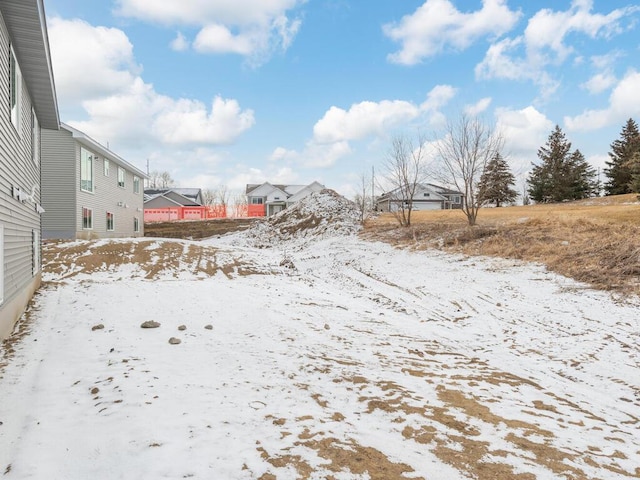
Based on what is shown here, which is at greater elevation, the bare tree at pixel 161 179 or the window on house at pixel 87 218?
the bare tree at pixel 161 179

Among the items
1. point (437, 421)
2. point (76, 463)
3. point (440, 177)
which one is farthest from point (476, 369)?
point (440, 177)

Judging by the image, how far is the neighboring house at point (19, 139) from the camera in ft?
20.5

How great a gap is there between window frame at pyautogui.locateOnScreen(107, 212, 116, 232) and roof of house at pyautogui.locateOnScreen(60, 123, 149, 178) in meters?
3.48

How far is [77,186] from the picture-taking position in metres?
19.6

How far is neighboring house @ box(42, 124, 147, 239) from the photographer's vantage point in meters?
19.1

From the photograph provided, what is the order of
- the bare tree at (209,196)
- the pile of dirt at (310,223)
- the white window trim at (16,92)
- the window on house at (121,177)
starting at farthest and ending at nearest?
the bare tree at (209,196)
the window on house at (121,177)
the pile of dirt at (310,223)
the white window trim at (16,92)

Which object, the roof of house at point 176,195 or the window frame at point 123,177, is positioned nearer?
the window frame at point 123,177

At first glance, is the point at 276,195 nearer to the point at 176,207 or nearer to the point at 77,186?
the point at 176,207

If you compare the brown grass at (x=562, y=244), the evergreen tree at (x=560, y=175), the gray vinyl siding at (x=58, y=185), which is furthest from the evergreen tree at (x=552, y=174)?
the gray vinyl siding at (x=58, y=185)

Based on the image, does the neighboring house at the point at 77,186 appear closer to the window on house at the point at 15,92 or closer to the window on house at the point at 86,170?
the window on house at the point at 86,170

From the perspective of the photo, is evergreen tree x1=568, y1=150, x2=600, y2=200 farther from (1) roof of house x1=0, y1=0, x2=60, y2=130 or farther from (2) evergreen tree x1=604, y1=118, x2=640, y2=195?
(1) roof of house x1=0, y1=0, x2=60, y2=130

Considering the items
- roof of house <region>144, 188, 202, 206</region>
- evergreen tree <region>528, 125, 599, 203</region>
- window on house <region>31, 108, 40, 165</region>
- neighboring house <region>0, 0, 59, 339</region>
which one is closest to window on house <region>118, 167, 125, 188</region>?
window on house <region>31, 108, 40, 165</region>

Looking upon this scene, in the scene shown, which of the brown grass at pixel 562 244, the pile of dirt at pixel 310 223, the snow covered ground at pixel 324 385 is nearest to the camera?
the snow covered ground at pixel 324 385

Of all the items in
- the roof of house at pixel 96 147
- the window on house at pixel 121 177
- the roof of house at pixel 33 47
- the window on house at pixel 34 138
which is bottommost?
the window on house at pixel 34 138
